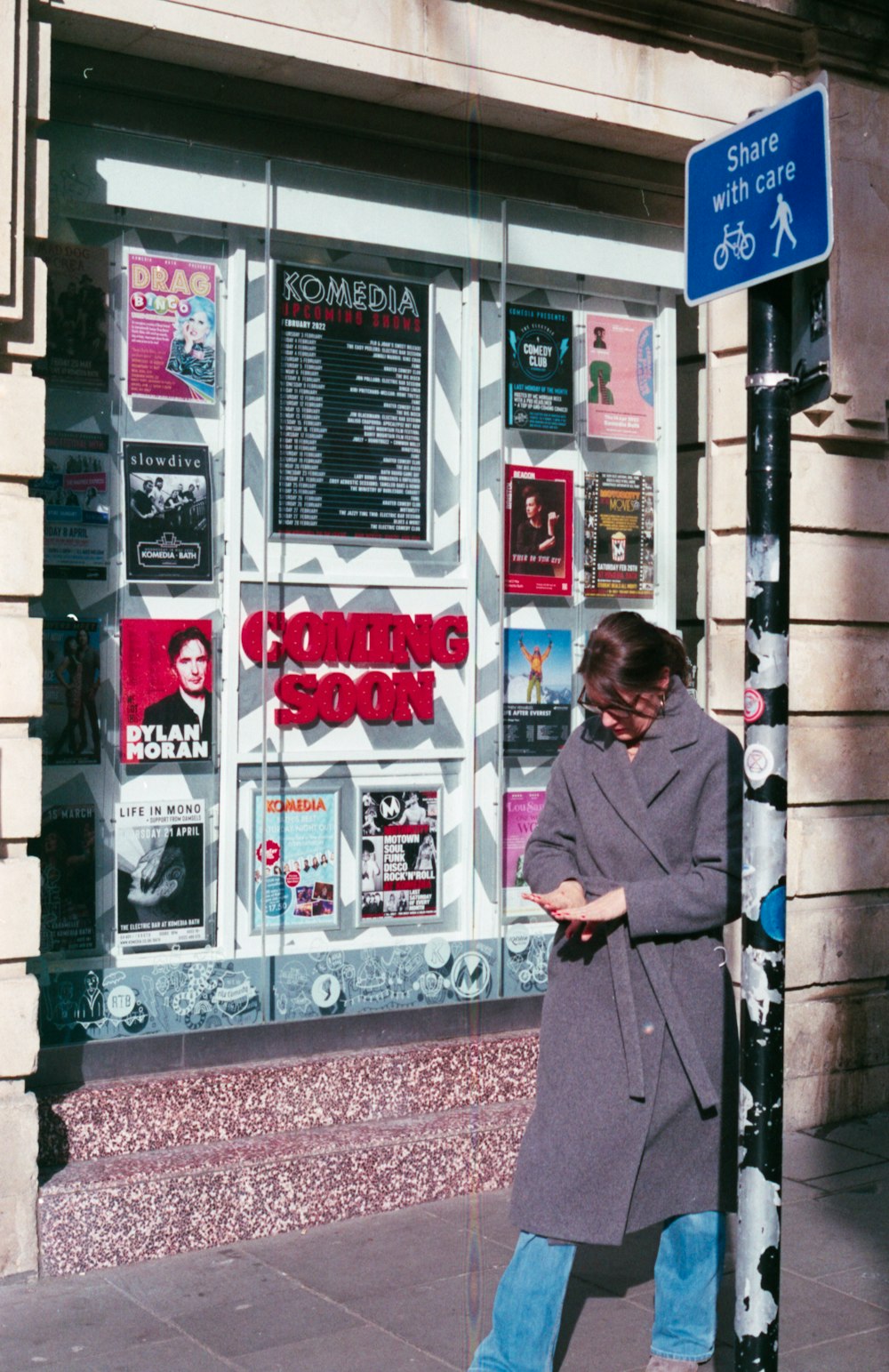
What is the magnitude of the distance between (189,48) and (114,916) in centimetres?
318

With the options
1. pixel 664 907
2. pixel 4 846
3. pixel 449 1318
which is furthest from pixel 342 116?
pixel 449 1318

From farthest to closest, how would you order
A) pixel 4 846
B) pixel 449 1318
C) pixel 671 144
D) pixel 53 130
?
pixel 671 144
pixel 53 130
pixel 4 846
pixel 449 1318

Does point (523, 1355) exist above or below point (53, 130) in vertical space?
below

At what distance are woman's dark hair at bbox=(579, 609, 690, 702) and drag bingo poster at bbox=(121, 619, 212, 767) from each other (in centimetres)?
250

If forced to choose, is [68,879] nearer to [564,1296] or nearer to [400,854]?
[400,854]

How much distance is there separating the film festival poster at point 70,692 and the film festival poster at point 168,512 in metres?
0.31

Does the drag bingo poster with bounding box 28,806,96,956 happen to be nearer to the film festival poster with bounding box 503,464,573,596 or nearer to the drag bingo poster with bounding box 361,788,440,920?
the drag bingo poster with bounding box 361,788,440,920

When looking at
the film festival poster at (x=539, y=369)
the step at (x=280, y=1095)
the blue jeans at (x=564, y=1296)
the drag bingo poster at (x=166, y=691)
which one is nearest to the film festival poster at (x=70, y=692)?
the drag bingo poster at (x=166, y=691)

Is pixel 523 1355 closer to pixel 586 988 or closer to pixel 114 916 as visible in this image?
pixel 586 988

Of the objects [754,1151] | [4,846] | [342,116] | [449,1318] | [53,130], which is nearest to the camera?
[754,1151]

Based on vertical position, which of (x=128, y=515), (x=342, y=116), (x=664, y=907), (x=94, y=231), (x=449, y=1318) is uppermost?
(x=342, y=116)

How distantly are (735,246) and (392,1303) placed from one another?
3.26 m

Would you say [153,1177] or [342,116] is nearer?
[153,1177]

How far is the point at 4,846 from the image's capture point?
514cm
